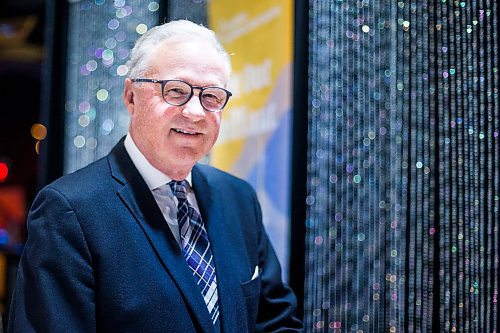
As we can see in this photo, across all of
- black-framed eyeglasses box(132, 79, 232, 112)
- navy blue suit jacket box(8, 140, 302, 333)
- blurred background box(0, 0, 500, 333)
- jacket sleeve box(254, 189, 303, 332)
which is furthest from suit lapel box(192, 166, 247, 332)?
blurred background box(0, 0, 500, 333)

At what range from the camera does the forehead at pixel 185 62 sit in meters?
1.34

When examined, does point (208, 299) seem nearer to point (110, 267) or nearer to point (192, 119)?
point (110, 267)

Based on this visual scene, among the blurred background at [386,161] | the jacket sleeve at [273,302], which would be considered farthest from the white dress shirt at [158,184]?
the blurred background at [386,161]

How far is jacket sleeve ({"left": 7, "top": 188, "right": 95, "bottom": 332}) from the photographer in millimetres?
1192

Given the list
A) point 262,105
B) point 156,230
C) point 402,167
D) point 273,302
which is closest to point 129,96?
point 156,230

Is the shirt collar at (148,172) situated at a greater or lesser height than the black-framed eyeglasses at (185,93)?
lesser

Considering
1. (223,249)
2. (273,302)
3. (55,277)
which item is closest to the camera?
(55,277)

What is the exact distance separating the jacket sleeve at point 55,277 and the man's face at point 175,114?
21 cm

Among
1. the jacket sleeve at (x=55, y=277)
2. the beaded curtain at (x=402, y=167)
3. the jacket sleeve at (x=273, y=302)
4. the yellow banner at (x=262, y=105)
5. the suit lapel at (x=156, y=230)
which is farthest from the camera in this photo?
the yellow banner at (x=262, y=105)

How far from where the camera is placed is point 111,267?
1.26 metres

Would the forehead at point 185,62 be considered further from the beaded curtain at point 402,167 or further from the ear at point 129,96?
the beaded curtain at point 402,167

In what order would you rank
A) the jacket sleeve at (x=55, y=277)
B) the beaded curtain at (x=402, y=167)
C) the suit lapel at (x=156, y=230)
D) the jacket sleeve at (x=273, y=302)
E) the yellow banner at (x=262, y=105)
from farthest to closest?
the yellow banner at (x=262, y=105)
the beaded curtain at (x=402, y=167)
the jacket sleeve at (x=273, y=302)
the suit lapel at (x=156, y=230)
the jacket sleeve at (x=55, y=277)

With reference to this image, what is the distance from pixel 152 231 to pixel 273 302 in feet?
1.25

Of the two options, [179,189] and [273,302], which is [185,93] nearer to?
[179,189]
